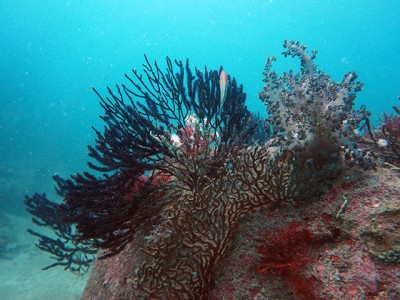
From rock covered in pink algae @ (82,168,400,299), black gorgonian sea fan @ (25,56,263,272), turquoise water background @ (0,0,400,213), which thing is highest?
turquoise water background @ (0,0,400,213)

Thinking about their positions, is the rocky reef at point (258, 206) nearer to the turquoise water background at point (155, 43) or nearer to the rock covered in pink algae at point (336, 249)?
the rock covered in pink algae at point (336, 249)

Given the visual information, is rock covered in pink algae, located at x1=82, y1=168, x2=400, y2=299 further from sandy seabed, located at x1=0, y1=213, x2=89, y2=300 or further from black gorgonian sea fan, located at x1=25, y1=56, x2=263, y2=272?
sandy seabed, located at x1=0, y1=213, x2=89, y2=300

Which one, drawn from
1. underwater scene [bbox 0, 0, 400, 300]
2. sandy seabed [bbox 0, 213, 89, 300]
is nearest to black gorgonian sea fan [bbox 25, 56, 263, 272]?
underwater scene [bbox 0, 0, 400, 300]

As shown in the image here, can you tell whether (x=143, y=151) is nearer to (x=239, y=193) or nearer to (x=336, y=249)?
(x=239, y=193)

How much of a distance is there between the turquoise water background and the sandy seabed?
262 ft

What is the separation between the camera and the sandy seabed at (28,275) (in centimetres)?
1020

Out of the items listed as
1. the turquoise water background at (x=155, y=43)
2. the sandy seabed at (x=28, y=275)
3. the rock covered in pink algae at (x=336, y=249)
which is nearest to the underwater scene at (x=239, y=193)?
the rock covered in pink algae at (x=336, y=249)

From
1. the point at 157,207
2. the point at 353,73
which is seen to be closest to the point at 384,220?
the point at 353,73

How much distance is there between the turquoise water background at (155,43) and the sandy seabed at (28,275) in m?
79.8

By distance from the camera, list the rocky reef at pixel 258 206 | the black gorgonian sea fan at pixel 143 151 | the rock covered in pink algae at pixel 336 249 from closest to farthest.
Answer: the rock covered in pink algae at pixel 336 249 → the rocky reef at pixel 258 206 → the black gorgonian sea fan at pixel 143 151

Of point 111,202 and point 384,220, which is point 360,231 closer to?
point 384,220

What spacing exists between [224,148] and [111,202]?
1.81 m

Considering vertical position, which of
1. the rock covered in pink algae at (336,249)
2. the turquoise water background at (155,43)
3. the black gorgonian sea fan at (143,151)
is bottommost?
the rock covered in pink algae at (336,249)

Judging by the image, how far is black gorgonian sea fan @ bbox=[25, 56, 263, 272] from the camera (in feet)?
11.2
